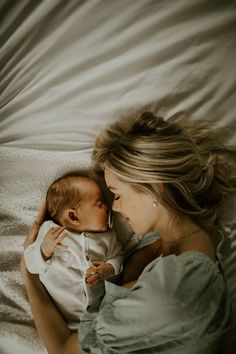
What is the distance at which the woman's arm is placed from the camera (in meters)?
1.06

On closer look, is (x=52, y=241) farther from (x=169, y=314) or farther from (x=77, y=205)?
(x=169, y=314)

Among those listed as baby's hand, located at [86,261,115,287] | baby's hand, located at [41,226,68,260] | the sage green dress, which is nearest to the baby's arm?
baby's hand, located at [41,226,68,260]

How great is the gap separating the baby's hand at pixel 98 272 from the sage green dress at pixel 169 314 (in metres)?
0.14

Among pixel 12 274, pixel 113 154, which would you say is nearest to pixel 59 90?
pixel 113 154

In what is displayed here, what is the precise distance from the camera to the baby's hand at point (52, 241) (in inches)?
45.8

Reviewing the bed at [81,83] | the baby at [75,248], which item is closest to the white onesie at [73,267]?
the baby at [75,248]

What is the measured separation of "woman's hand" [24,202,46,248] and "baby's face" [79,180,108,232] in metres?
0.14

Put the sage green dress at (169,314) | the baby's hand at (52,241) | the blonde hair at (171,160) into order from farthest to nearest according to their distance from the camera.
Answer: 1. the baby's hand at (52,241)
2. the blonde hair at (171,160)
3. the sage green dress at (169,314)

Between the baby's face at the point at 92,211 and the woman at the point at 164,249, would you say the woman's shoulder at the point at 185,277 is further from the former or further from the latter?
the baby's face at the point at 92,211

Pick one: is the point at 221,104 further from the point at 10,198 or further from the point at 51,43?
the point at 10,198

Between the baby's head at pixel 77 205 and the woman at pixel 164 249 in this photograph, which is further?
the baby's head at pixel 77 205

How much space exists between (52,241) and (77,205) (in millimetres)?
149

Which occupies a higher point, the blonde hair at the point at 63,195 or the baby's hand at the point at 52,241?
the blonde hair at the point at 63,195

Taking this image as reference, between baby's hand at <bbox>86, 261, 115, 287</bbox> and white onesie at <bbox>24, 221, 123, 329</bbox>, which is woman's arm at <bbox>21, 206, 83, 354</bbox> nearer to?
white onesie at <bbox>24, 221, 123, 329</bbox>
